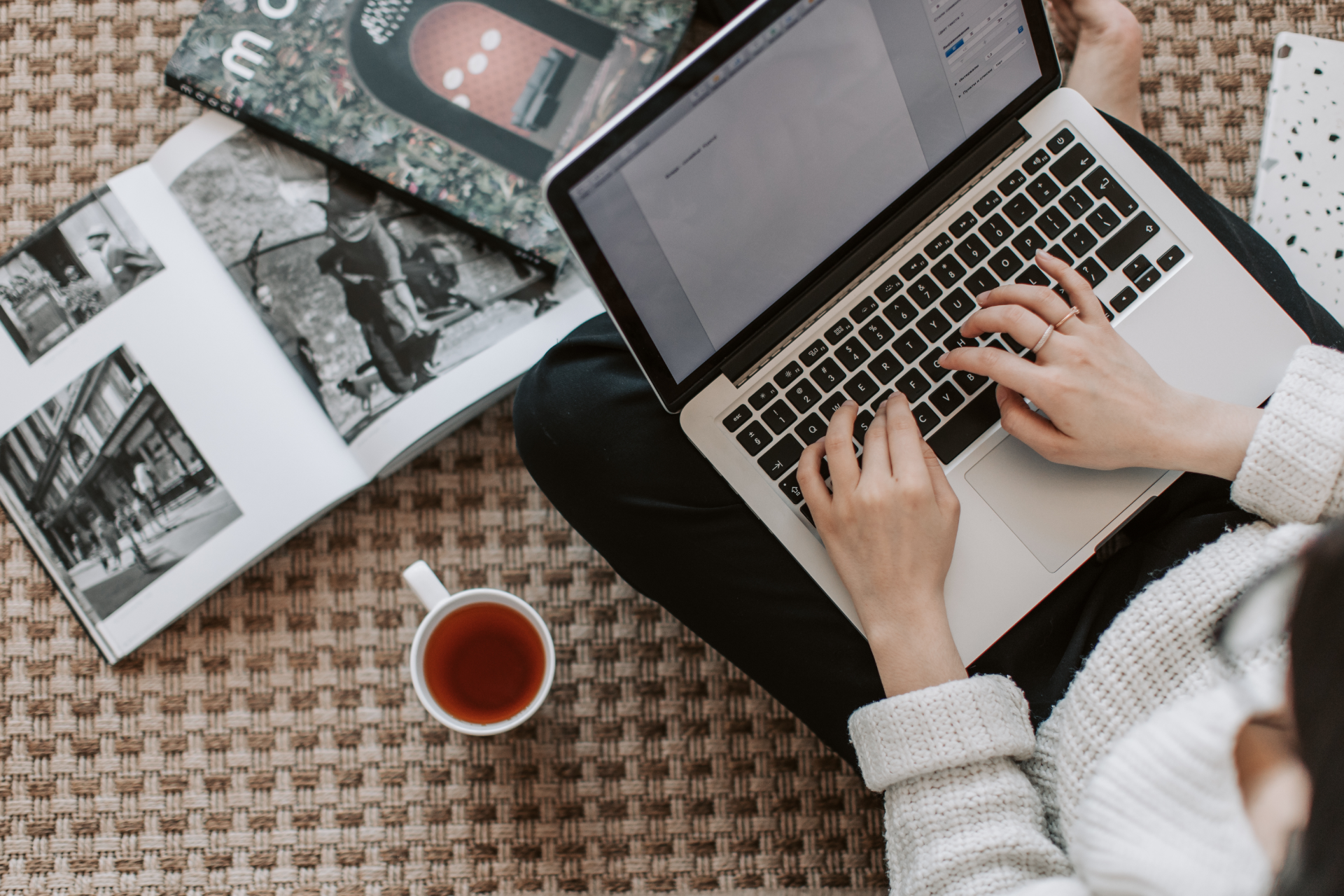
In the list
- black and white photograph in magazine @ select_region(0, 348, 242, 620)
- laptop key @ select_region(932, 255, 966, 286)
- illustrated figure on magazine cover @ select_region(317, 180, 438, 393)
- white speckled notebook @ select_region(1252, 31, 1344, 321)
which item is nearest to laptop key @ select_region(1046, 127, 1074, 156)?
laptop key @ select_region(932, 255, 966, 286)

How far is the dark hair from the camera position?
0.37 meters

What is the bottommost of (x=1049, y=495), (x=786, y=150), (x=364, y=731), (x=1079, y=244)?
(x=364, y=731)

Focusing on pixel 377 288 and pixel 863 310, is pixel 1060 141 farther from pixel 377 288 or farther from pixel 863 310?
pixel 377 288

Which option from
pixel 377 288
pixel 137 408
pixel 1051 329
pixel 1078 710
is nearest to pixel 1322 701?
pixel 1078 710

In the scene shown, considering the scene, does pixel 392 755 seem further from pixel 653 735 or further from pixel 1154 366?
pixel 1154 366

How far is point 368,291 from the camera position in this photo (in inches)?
29.3

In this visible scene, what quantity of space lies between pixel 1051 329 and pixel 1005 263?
7 centimetres

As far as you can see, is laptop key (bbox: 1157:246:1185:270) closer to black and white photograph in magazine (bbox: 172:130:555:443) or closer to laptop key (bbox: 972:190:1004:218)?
laptop key (bbox: 972:190:1004:218)

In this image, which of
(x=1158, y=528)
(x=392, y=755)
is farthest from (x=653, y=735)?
(x=1158, y=528)

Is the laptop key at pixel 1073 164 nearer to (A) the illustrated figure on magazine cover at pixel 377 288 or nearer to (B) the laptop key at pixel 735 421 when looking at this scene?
(B) the laptop key at pixel 735 421

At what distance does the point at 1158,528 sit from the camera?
2.05 feet

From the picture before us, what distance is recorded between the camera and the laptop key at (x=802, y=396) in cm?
58

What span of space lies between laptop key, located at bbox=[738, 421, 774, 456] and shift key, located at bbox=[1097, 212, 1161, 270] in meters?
0.26

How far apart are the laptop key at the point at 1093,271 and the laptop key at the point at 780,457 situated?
23cm
